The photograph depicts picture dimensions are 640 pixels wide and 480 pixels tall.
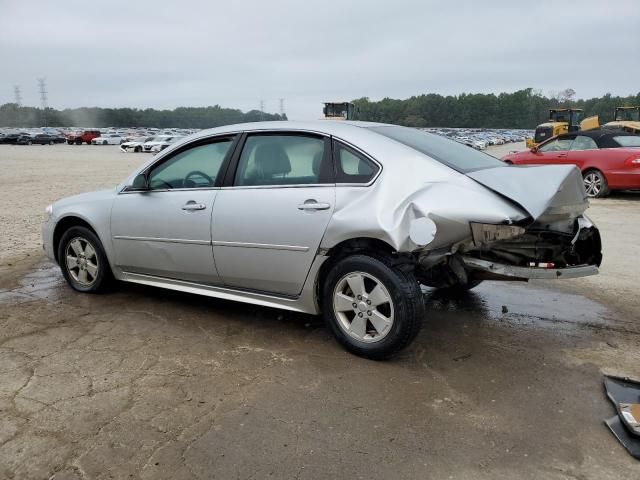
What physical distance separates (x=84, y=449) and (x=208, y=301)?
2.36 meters

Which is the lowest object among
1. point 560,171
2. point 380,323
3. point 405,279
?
point 380,323

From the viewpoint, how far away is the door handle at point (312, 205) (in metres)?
3.77

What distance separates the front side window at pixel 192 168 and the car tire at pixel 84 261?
901 mm

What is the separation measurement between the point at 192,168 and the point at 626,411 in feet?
11.5

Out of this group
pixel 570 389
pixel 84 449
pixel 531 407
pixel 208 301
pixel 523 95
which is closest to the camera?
pixel 84 449

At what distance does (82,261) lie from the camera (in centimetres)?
523

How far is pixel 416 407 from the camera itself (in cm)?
317

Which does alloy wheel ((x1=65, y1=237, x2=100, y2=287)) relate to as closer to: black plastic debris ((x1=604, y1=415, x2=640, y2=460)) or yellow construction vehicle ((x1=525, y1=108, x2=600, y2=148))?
black plastic debris ((x1=604, y1=415, x2=640, y2=460))

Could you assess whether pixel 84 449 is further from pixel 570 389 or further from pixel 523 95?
pixel 523 95

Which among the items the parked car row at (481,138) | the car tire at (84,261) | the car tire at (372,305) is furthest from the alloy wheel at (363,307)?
the parked car row at (481,138)

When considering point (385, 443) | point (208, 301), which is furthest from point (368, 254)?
point (208, 301)

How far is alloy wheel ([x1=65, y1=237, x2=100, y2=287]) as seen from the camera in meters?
5.17

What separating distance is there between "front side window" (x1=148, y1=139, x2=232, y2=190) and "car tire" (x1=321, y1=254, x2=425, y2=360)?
1374 millimetres

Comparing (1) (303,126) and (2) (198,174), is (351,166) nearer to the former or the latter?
(1) (303,126)
